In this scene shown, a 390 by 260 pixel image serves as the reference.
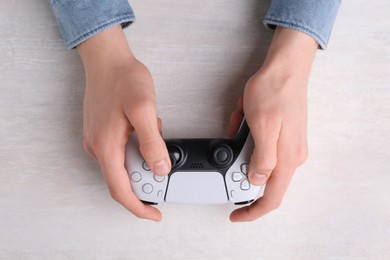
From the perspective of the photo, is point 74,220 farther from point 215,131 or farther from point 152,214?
point 215,131

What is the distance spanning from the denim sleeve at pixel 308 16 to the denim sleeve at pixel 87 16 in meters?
0.18

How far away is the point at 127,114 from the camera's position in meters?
0.56

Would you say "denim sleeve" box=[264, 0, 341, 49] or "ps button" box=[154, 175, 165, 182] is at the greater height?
"denim sleeve" box=[264, 0, 341, 49]

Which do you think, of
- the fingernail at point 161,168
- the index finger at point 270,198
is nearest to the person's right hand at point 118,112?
the fingernail at point 161,168

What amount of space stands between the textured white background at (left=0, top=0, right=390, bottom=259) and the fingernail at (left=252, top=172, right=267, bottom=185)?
0.09m

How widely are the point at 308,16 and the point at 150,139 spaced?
9.6 inches

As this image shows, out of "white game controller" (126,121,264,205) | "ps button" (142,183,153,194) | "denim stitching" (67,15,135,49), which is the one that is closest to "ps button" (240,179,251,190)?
"white game controller" (126,121,264,205)

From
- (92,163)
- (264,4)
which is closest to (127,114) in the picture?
(92,163)

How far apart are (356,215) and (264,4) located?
301mm

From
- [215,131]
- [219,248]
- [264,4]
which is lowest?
[219,248]

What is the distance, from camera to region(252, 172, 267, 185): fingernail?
58 centimetres

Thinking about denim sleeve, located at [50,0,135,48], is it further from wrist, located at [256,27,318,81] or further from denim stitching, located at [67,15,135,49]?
wrist, located at [256,27,318,81]

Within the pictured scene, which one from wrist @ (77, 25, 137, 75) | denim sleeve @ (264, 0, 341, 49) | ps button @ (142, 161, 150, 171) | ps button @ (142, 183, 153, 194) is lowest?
ps button @ (142, 183, 153, 194)

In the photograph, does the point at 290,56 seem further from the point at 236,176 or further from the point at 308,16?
the point at 236,176
